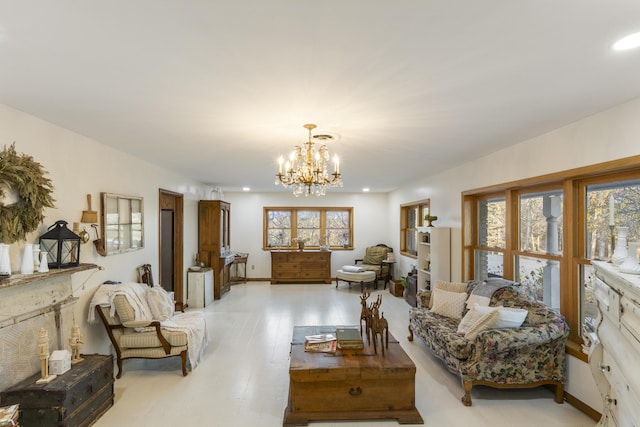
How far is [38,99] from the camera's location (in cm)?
224

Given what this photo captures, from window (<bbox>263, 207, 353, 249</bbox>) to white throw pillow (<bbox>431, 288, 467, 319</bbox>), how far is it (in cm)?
484

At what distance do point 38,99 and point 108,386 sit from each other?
7.33 feet

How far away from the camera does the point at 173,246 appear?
5.80m

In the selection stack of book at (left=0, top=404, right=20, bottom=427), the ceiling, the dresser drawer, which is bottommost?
stack of book at (left=0, top=404, right=20, bottom=427)

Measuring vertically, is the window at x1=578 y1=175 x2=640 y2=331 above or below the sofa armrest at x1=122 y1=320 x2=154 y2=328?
above

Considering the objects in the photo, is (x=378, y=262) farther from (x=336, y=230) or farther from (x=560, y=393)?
(x=560, y=393)

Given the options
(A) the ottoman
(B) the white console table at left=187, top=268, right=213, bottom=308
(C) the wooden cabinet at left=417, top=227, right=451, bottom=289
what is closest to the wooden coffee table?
(C) the wooden cabinet at left=417, top=227, right=451, bottom=289

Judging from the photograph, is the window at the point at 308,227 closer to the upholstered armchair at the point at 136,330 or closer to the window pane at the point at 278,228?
the window pane at the point at 278,228

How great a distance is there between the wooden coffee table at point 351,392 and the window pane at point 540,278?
1.76 metres

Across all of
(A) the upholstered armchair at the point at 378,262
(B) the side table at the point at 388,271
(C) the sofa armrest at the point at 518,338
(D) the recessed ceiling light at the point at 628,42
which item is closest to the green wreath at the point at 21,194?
(D) the recessed ceiling light at the point at 628,42

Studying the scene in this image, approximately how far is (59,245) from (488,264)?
15.4 feet

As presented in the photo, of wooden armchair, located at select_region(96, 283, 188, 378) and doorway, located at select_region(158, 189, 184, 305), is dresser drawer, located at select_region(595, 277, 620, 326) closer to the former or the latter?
wooden armchair, located at select_region(96, 283, 188, 378)

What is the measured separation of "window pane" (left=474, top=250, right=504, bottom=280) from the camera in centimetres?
428

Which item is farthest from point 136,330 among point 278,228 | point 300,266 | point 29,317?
point 278,228
